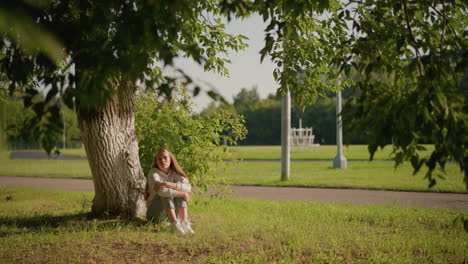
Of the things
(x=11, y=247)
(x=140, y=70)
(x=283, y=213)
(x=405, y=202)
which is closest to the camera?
(x=140, y=70)

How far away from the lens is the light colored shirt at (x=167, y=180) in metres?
6.29

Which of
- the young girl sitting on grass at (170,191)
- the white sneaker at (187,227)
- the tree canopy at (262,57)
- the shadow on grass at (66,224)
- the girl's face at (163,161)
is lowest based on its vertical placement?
the shadow on grass at (66,224)

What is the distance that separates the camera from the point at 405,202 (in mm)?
9352

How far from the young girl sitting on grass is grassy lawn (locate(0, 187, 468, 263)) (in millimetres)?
255

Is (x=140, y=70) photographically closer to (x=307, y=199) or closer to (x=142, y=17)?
(x=142, y=17)

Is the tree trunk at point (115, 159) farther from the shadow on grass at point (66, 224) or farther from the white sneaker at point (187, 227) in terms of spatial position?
the white sneaker at point (187, 227)

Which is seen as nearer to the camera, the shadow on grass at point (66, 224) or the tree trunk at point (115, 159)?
the shadow on grass at point (66, 224)

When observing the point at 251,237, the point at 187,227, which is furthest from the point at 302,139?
the point at 251,237

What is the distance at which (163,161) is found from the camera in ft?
21.5

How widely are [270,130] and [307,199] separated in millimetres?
91187

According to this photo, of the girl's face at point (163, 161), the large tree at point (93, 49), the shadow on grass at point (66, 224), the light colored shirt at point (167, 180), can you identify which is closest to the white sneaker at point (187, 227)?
the light colored shirt at point (167, 180)

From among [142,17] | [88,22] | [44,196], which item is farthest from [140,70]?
[44,196]

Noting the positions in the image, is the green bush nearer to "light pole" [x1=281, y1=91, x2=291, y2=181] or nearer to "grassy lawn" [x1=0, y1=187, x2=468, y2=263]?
"grassy lawn" [x1=0, y1=187, x2=468, y2=263]

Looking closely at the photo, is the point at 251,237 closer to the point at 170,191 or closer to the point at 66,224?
the point at 170,191
